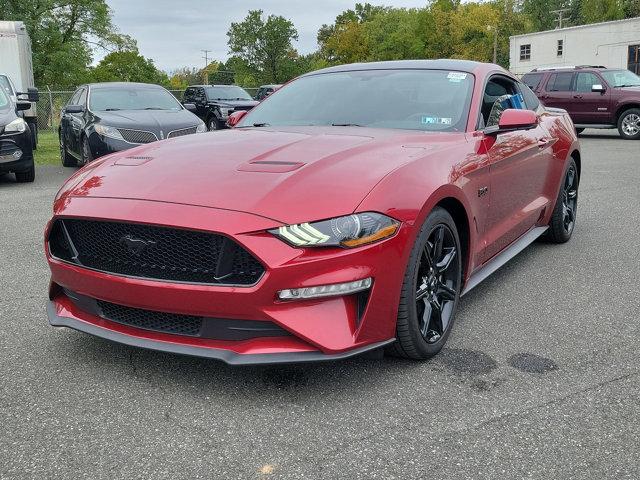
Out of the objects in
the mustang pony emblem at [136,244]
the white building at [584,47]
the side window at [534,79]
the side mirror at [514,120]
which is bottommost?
the mustang pony emblem at [136,244]

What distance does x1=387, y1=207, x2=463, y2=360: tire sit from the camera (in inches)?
119

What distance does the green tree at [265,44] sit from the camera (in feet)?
299

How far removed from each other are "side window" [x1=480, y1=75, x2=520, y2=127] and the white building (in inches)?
1514

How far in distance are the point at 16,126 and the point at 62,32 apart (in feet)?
129

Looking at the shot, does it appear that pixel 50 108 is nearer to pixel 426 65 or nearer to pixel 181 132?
pixel 181 132

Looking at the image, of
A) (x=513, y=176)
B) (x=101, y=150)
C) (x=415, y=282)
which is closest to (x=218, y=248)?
(x=415, y=282)

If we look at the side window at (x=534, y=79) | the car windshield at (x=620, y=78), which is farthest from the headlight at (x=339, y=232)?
the side window at (x=534, y=79)

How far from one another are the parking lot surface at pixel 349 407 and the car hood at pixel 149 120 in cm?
697

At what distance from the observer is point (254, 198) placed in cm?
284

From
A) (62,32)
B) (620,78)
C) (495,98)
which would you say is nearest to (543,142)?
(495,98)

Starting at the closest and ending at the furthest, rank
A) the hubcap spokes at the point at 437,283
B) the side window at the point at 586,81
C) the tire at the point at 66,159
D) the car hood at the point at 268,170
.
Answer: the car hood at the point at 268,170
the hubcap spokes at the point at 437,283
the tire at the point at 66,159
the side window at the point at 586,81

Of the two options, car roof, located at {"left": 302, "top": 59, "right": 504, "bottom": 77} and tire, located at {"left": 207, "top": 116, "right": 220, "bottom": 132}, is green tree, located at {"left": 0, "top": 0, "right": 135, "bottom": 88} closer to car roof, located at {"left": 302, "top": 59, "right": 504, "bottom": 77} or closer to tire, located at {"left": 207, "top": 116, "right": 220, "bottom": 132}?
tire, located at {"left": 207, "top": 116, "right": 220, "bottom": 132}

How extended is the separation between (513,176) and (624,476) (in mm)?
2398

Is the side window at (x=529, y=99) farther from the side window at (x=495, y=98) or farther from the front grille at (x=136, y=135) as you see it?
the front grille at (x=136, y=135)
